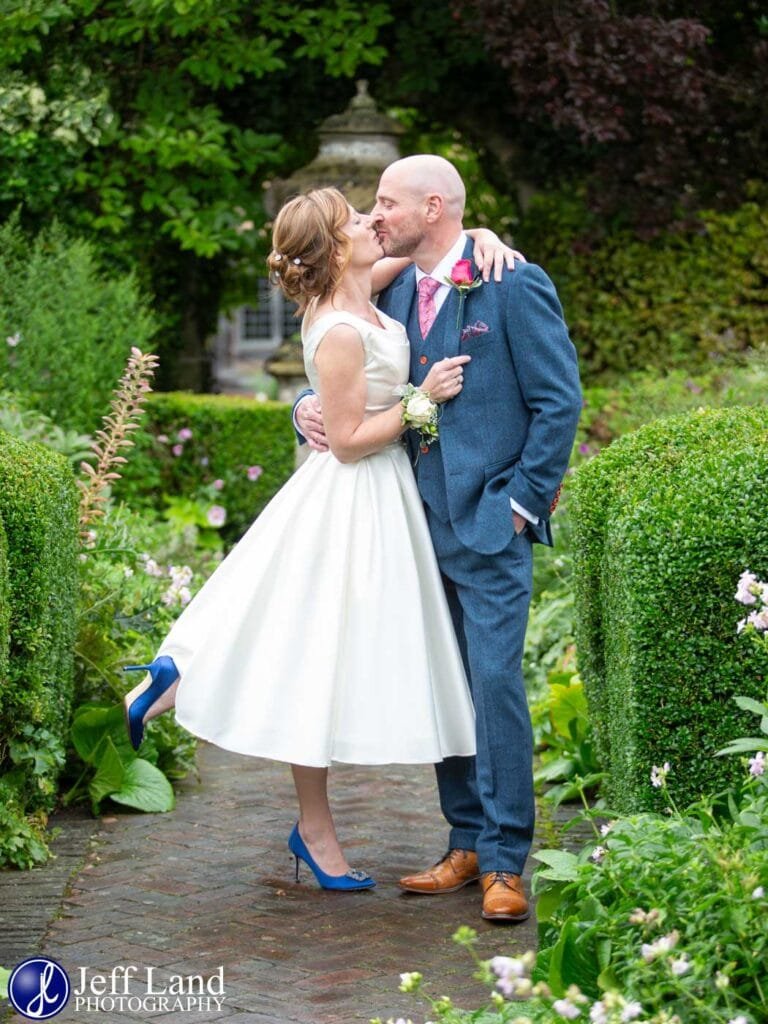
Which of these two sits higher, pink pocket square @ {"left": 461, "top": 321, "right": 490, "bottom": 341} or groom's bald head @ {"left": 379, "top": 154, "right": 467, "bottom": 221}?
groom's bald head @ {"left": 379, "top": 154, "right": 467, "bottom": 221}

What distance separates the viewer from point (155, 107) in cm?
991

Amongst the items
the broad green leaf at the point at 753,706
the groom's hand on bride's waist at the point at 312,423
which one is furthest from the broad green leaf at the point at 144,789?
the broad green leaf at the point at 753,706

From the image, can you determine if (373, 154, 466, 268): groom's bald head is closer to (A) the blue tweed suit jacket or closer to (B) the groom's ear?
(B) the groom's ear

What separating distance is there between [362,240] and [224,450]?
5225 mm

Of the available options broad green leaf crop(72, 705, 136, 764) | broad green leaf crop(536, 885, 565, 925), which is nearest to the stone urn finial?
broad green leaf crop(72, 705, 136, 764)

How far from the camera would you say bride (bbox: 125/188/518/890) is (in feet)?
13.2

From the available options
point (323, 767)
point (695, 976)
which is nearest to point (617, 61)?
point (323, 767)

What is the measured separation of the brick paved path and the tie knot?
1684 mm

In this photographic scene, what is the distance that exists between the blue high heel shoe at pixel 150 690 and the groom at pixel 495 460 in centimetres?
83

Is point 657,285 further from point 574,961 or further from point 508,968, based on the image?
point 508,968

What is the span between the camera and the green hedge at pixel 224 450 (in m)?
9.20

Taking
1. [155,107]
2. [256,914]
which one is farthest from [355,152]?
[256,914]

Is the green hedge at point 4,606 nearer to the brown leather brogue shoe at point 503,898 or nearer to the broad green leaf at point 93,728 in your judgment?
the broad green leaf at point 93,728

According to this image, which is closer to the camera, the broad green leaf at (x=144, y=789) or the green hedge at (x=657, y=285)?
the broad green leaf at (x=144, y=789)
